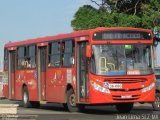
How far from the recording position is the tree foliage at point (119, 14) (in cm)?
4175

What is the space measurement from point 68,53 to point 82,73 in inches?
53.7

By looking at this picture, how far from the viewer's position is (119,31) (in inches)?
851

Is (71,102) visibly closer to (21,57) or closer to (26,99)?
(26,99)

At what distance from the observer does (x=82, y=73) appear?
2192cm

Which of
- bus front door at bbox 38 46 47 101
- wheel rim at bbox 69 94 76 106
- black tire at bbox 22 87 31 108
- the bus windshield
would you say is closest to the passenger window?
black tire at bbox 22 87 31 108

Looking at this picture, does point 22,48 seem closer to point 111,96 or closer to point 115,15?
point 111,96

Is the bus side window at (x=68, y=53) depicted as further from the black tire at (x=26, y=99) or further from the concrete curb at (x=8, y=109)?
the concrete curb at (x=8, y=109)

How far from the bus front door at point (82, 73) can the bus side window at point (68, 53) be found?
0.56 m

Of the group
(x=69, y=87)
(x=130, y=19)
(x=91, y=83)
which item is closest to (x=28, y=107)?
(x=69, y=87)

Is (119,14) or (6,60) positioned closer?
(6,60)

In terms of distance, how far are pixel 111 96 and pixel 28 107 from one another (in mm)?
7870

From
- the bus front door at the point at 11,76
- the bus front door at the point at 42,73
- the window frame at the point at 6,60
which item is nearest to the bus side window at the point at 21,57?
the bus front door at the point at 11,76

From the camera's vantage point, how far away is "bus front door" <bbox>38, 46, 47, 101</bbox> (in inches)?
1006

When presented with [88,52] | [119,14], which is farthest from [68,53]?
[119,14]
